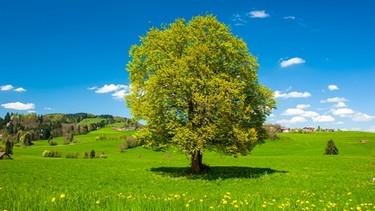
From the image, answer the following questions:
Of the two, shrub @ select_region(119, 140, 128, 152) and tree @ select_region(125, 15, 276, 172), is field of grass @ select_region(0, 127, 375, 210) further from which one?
shrub @ select_region(119, 140, 128, 152)

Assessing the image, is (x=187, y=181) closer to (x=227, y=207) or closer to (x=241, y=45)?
(x=241, y=45)

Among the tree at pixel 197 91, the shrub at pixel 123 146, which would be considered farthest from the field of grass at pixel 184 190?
the shrub at pixel 123 146

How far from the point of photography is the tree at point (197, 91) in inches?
1142

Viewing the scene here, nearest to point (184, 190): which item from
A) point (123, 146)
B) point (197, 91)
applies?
point (197, 91)

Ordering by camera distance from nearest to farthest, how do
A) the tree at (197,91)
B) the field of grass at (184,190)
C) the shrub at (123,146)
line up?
the field of grass at (184,190) < the tree at (197,91) < the shrub at (123,146)

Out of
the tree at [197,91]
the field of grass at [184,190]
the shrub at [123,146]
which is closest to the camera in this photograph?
the field of grass at [184,190]

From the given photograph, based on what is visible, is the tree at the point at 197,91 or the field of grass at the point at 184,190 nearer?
the field of grass at the point at 184,190

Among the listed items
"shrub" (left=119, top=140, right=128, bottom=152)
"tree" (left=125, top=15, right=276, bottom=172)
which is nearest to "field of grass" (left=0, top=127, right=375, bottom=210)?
"tree" (left=125, top=15, right=276, bottom=172)

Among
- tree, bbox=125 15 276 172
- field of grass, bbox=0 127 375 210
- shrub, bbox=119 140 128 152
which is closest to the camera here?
field of grass, bbox=0 127 375 210

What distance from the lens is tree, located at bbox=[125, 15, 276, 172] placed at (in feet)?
95.1

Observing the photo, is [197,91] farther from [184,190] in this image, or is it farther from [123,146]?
[123,146]

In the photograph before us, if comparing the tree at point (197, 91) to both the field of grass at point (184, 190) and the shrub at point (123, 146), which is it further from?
the shrub at point (123, 146)

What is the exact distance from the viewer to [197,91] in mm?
29906

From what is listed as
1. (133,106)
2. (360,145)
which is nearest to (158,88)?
(133,106)
